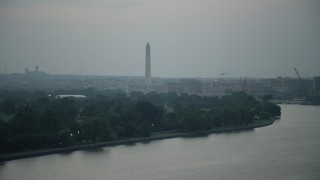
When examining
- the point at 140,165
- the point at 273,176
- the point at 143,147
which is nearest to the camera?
the point at 273,176

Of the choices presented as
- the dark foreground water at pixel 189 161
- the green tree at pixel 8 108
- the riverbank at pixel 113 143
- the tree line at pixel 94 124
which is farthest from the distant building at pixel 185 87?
the dark foreground water at pixel 189 161

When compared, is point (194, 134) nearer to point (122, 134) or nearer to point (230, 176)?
point (122, 134)

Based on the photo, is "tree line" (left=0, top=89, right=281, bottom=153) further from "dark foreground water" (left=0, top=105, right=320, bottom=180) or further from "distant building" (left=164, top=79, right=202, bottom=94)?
"distant building" (left=164, top=79, right=202, bottom=94)

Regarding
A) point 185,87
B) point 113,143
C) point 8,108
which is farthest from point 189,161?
point 185,87

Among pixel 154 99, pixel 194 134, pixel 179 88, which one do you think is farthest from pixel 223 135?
pixel 179 88

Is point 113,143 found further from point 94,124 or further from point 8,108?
point 8,108

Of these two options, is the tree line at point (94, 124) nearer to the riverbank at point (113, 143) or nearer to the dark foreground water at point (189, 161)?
the riverbank at point (113, 143)

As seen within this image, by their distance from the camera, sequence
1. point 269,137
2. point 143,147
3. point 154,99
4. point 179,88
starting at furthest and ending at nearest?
point 179,88
point 154,99
point 269,137
point 143,147

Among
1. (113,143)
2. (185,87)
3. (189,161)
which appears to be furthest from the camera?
(185,87)
